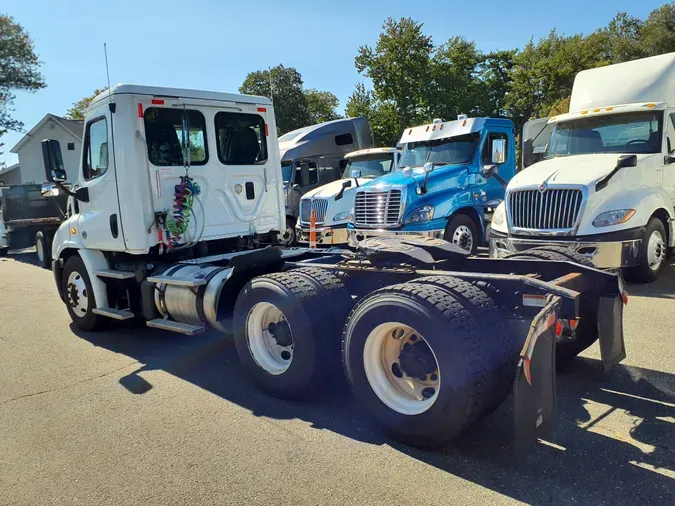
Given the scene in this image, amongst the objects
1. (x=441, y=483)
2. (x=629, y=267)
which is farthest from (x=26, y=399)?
(x=629, y=267)

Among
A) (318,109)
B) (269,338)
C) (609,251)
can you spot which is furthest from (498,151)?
(318,109)

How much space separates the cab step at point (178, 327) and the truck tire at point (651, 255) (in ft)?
20.4

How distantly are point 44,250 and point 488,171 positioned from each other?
12364 mm

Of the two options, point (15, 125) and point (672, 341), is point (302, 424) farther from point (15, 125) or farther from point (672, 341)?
point (15, 125)

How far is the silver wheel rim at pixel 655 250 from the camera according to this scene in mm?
7746

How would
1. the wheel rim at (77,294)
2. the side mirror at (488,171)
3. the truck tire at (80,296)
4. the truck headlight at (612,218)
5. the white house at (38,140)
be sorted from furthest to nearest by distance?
the white house at (38,140)
the side mirror at (488,171)
the truck headlight at (612,218)
the wheel rim at (77,294)
the truck tire at (80,296)

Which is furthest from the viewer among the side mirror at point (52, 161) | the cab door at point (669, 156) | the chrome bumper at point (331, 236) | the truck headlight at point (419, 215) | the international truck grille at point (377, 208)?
the chrome bumper at point (331, 236)

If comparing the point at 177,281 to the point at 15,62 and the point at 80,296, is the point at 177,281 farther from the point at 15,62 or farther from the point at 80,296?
the point at 15,62

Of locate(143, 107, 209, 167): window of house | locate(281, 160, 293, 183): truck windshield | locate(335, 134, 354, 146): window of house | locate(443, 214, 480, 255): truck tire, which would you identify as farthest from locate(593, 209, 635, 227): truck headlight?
locate(335, 134, 354, 146): window of house

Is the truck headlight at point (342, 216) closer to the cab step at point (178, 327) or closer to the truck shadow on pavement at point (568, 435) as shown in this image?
the cab step at point (178, 327)

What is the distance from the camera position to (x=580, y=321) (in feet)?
14.6

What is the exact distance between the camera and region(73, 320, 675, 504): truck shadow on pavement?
2.98m

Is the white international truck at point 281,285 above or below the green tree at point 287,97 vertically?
below

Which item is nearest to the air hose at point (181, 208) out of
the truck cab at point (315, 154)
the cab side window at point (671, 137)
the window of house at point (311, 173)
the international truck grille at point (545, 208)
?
the international truck grille at point (545, 208)
